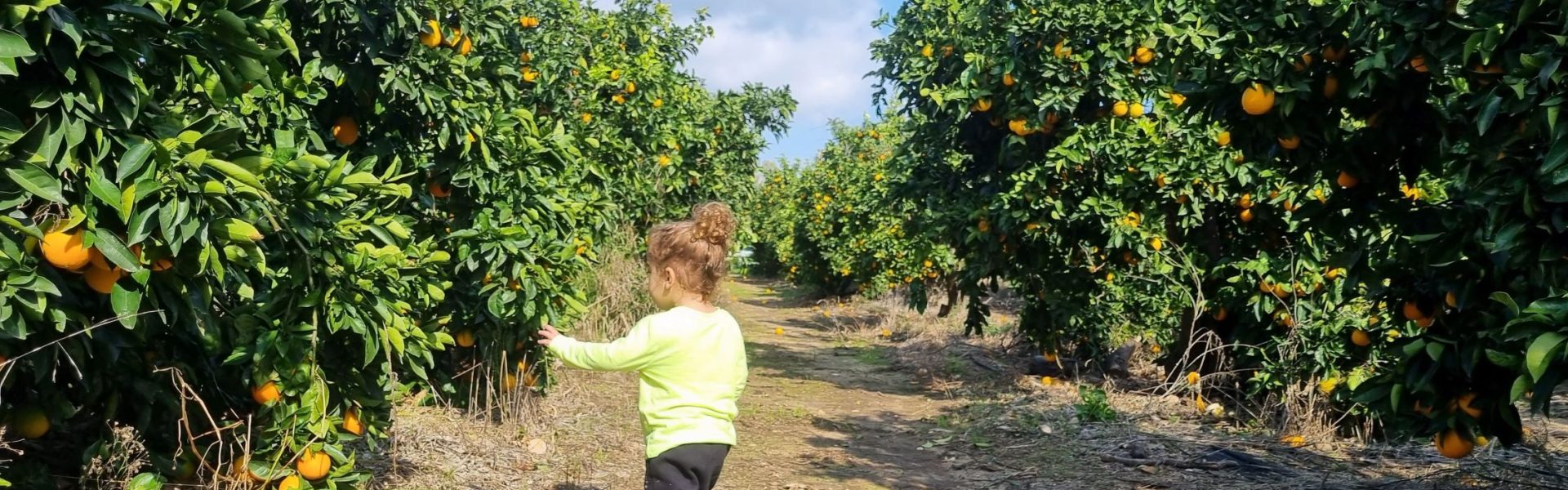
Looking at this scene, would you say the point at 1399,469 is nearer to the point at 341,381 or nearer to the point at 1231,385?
the point at 1231,385

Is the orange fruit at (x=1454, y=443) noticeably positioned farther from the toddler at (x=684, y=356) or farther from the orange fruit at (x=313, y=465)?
the orange fruit at (x=313, y=465)

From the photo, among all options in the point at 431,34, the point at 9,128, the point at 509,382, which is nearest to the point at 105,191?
the point at 9,128

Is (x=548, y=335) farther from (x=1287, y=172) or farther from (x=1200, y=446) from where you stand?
(x=1200, y=446)

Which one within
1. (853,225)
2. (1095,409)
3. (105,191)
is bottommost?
(1095,409)

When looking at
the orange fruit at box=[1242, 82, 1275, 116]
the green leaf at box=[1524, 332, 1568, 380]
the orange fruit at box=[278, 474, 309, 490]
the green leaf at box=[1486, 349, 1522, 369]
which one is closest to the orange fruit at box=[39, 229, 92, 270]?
the orange fruit at box=[278, 474, 309, 490]

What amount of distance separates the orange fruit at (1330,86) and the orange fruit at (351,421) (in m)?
3.13

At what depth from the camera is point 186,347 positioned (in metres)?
3.07

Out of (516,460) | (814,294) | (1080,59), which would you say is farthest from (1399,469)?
(814,294)

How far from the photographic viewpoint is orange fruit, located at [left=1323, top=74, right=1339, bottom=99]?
139 inches

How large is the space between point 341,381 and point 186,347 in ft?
1.45

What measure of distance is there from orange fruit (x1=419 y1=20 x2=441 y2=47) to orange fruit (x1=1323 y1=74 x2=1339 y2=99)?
297 centimetres

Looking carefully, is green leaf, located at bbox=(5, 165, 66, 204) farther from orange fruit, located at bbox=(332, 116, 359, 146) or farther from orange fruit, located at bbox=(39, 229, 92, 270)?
orange fruit, located at bbox=(332, 116, 359, 146)

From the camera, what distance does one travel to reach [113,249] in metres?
2.06

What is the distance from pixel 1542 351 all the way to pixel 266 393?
300cm
